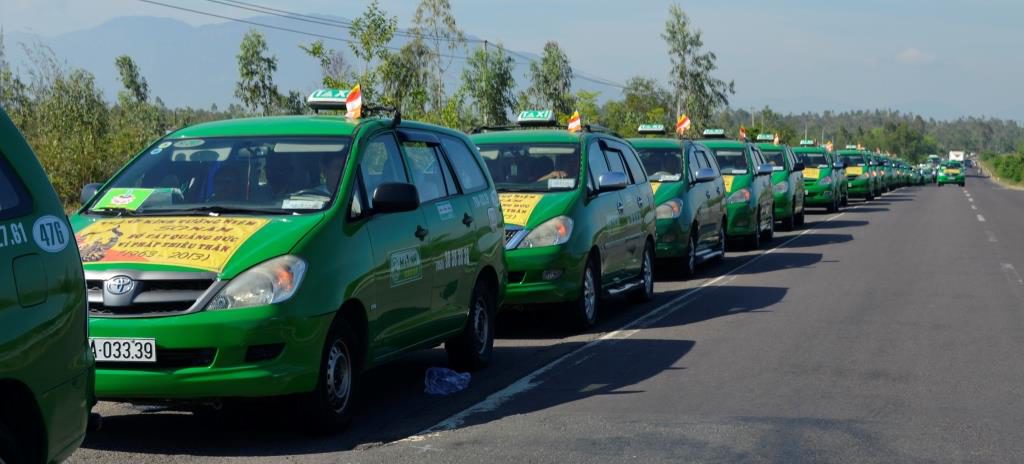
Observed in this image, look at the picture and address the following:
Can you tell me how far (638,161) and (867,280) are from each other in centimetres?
367

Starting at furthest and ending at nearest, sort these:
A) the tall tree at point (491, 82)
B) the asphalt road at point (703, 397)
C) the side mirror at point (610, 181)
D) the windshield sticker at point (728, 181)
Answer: the tall tree at point (491, 82), the windshield sticker at point (728, 181), the side mirror at point (610, 181), the asphalt road at point (703, 397)

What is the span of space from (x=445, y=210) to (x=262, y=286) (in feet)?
7.53

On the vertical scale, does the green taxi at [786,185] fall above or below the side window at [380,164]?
below

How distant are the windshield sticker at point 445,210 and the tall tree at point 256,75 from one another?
51402 mm

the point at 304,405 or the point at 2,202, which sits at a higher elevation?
the point at 2,202

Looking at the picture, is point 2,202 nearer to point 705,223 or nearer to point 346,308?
point 346,308

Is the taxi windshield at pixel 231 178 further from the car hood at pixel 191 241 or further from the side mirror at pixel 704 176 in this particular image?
the side mirror at pixel 704 176

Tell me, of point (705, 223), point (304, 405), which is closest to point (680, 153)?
point (705, 223)

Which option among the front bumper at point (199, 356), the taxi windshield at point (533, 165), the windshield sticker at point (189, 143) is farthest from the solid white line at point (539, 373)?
the windshield sticker at point (189, 143)

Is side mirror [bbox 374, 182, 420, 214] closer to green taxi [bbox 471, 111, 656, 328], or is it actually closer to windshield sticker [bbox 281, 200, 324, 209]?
windshield sticker [bbox 281, 200, 324, 209]

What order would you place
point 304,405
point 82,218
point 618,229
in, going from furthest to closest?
point 618,229, point 82,218, point 304,405

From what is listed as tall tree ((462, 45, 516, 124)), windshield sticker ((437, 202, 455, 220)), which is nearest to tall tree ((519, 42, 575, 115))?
tall tree ((462, 45, 516, 124))

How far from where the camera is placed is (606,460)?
21.0 ft

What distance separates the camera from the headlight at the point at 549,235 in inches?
434
